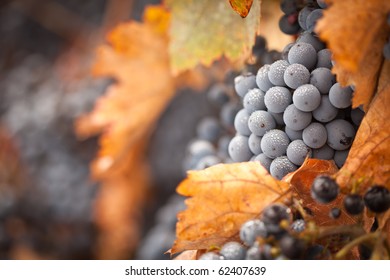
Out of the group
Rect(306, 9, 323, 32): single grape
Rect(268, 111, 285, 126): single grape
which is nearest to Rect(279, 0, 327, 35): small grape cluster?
Rect(306, 9, 323, 32): single grape

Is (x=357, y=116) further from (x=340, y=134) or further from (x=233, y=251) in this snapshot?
(x=233, y=251)

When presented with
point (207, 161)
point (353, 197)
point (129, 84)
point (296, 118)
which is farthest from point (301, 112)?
point (129, 84)

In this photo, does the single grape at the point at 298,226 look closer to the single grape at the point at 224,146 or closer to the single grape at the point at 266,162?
the single grape at the point at 266,162

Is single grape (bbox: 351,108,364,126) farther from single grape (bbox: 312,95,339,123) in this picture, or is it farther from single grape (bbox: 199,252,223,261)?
single grape (bbox: 199,252,223,261)

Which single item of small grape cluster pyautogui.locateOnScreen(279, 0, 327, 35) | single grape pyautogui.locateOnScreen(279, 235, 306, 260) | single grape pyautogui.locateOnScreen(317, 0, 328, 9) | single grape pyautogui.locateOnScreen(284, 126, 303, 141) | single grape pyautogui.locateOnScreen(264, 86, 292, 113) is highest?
single grape pyautogui.locateOnScreen(317, 0, 328, 9)

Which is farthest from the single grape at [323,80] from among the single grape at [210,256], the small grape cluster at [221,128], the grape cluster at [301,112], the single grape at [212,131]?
the single grape at [212,131]

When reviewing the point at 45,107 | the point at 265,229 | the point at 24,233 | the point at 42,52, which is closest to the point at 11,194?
the point at 24,233
